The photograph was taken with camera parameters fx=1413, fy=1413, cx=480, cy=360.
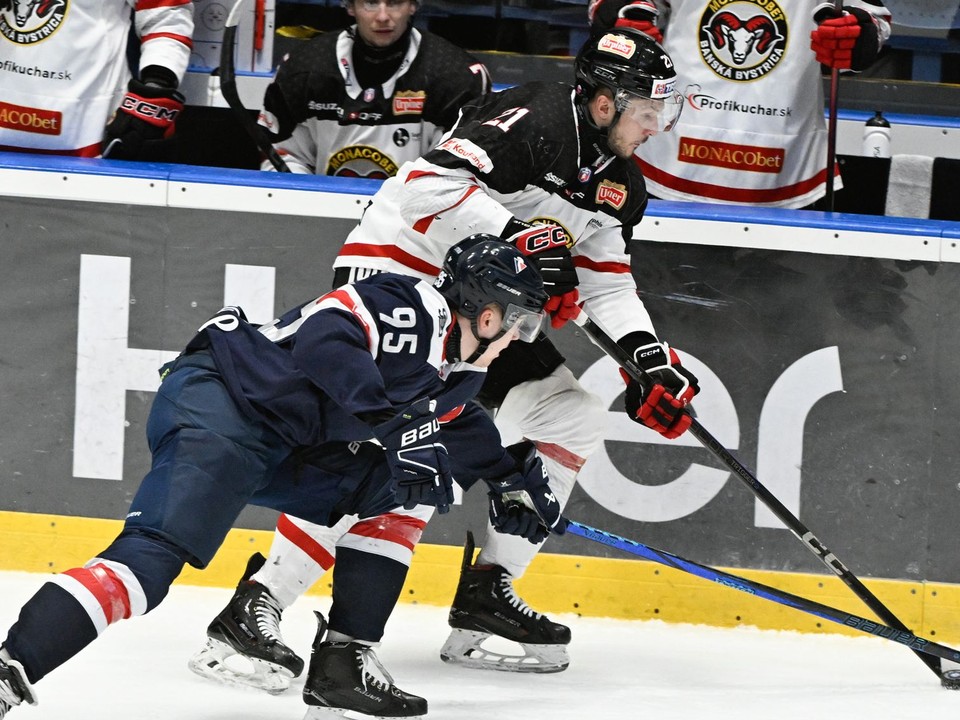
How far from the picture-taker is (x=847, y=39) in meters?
3.73

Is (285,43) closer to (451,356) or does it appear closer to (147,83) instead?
(147,83)

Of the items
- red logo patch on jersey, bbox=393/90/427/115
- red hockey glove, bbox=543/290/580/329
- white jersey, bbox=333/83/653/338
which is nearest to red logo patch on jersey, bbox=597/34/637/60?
white jersey, bbox=333/83/653/338

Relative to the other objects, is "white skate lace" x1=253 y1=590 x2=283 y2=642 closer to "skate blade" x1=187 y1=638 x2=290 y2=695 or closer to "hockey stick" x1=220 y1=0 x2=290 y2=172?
"skate blade" x1=187 y1=638 x2=290 y2=695

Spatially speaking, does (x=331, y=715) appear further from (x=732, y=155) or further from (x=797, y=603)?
(x=732, y=155)

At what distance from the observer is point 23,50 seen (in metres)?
3.87

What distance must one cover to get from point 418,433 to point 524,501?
20.7 inches

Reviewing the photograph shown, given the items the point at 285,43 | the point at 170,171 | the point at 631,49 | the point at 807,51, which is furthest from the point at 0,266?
the point at 807,51

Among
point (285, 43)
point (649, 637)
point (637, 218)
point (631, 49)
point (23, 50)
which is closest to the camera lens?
point (631, 49)

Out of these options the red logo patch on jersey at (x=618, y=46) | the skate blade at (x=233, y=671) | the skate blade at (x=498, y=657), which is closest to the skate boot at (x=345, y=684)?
the skate blade at (x=233, y=671)

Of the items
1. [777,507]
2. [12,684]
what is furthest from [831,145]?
[12,684]

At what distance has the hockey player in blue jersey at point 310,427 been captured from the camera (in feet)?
7.68

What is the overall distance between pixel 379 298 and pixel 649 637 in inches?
56.5

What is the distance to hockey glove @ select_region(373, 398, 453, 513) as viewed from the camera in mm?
2400

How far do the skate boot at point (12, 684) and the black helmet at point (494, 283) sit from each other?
3.17 ft
